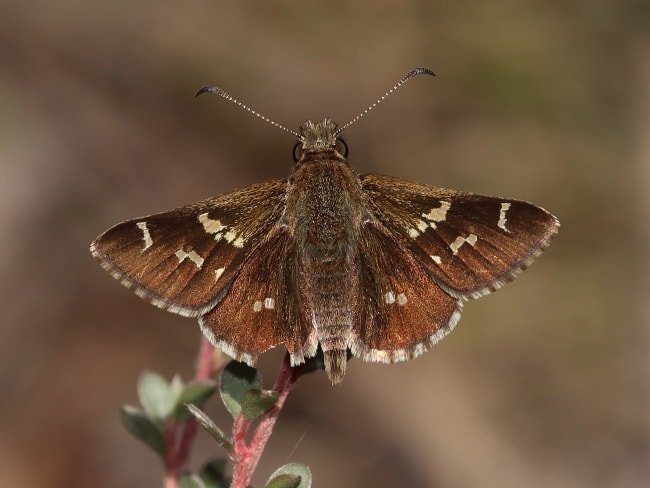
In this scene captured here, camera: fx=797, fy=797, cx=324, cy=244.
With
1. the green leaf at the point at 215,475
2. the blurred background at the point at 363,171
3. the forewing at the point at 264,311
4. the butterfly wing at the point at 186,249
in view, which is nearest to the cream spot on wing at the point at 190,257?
the butterfly wing at the point at 186,249

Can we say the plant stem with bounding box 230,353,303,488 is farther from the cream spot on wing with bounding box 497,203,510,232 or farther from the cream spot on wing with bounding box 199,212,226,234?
the cream spot on wing with bounding box 497,203,510,232

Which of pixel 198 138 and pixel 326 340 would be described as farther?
pixel 198 138

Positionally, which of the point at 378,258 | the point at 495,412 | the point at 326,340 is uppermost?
the point at 495,412

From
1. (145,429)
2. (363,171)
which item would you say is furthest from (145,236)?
(363,171)

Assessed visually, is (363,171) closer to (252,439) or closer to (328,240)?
(328,240)

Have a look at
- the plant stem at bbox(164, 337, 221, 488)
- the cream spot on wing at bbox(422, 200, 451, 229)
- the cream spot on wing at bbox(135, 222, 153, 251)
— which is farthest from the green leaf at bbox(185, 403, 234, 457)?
the cream spot on wing at bbox(422, 200, 451, 229)
